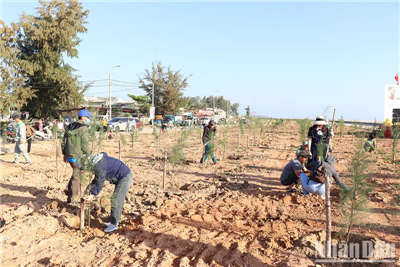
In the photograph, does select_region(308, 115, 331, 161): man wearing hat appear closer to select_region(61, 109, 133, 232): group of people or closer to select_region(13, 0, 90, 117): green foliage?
select_region(61, 109, 133, 232): group of people

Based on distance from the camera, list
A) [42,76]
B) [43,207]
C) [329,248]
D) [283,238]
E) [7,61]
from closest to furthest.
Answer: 1. [329,248]
2. [283,238]
3. [43,207]
4. [7,61]
5. [42,76]

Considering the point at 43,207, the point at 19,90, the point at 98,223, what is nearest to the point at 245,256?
the point at 98,223

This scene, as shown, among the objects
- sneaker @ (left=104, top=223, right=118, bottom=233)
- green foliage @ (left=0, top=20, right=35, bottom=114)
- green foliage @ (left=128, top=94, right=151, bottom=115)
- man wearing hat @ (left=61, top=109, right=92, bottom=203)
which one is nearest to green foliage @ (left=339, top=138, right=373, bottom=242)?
sneaker @ (left=104, top=223, right=118, bottom=233)

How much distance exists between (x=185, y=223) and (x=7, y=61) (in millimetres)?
23282

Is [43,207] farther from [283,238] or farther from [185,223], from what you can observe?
[283,238]

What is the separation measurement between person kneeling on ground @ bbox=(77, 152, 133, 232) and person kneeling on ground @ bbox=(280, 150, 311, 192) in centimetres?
339

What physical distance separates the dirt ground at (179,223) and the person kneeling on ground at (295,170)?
35 cm

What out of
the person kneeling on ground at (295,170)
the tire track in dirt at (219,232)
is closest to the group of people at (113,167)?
the person kneeling on ground at (295,170)

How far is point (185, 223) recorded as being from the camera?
473cm

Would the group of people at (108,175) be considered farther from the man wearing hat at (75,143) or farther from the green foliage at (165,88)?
the green foliage at (165,88)

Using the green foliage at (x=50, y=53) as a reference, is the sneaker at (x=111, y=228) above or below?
below

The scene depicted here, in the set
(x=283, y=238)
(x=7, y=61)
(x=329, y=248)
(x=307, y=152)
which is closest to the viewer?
(x=329, y=248)

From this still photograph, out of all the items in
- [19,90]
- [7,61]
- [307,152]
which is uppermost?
[7,61]

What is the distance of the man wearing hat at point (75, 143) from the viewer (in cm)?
493
